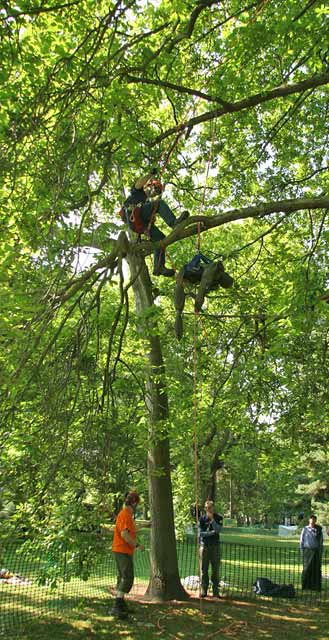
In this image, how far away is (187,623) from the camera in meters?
7.50

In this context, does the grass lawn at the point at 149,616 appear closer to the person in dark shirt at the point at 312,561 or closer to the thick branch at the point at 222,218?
the person in dark shirt at the point at 312,561

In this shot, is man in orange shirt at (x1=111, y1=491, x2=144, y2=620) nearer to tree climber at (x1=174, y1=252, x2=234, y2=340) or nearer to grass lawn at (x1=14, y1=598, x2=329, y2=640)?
grass lawn at (x1=14, y1=598, x2=329, y2=640)

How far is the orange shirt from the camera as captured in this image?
7344 millimetres

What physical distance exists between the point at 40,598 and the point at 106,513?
12.4 ft

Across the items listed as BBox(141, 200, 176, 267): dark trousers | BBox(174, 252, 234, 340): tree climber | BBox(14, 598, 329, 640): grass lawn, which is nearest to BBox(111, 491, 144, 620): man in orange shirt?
BBox(14, 598, 329, 640): grass lawn

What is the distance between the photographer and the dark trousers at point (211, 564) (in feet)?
30.2

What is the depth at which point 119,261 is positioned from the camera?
4.54m

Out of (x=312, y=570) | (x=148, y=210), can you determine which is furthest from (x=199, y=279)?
(x=312, y=570)

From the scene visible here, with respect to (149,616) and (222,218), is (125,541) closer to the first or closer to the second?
(149,616)

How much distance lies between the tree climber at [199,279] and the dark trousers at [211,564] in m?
5.75

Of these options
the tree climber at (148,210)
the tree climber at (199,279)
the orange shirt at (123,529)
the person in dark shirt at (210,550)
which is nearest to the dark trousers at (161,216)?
the tree climber at (148,210)

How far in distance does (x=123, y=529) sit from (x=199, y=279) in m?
3.92

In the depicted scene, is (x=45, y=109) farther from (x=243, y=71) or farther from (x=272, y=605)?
(x=272, y=605)

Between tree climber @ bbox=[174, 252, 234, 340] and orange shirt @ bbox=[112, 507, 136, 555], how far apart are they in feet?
11.4
